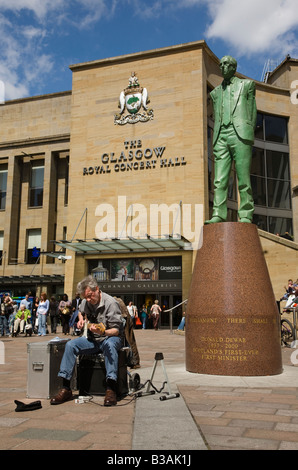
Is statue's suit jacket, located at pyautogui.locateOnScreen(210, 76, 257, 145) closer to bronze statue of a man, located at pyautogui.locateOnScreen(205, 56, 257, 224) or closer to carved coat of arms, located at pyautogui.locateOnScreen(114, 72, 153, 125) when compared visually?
bronze statue of a man, located at pyautogui.locateOnScreen(205, 56, 257, 224)

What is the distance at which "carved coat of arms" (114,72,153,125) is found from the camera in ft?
96.3

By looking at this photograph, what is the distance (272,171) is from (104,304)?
99.5 feet

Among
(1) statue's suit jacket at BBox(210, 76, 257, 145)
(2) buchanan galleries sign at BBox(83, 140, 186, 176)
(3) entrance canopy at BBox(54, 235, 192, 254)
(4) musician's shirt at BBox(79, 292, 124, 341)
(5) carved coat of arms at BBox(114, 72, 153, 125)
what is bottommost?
(4) musician's shirt at BBox(79, 292, 124, 341)

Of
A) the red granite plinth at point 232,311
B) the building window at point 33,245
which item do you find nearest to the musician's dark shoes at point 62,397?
the red granite plinth at point 232,311

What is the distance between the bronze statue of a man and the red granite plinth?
119 centimetres

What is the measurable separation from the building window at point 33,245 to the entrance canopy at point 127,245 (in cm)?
720

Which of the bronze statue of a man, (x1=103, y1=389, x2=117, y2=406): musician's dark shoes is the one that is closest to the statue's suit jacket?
the bronze statue of a man

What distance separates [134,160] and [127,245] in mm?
5632

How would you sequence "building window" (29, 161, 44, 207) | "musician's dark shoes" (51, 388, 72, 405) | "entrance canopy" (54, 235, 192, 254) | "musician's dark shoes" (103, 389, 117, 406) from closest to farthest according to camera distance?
1. "musician's dark shoes" (103, 389, 117, 406)
2. "musician's dark shoes" (51, 388, 72, 405)
3. "entrance canopy" (54, 235, 192, 254)
4. "building window" (29, 161, 44, 207)

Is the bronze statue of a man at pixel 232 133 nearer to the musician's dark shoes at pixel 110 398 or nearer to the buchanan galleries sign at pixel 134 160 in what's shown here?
the musician's dark shoes at pixel 110 398

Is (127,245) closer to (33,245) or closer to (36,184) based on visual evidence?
(33,245)

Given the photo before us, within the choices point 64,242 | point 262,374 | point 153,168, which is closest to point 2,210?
point 64,242

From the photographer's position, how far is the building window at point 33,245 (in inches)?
1398

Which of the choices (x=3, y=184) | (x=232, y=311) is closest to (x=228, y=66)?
(x=232, y=311)
